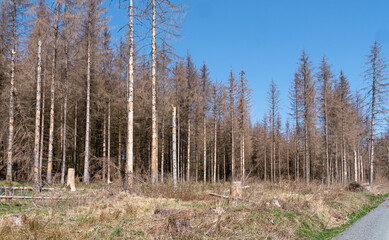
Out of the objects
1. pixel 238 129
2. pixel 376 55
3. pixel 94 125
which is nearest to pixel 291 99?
pixel 238 129

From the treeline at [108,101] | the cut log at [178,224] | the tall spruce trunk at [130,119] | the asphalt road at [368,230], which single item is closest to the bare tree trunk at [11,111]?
the treeline at [108,101]

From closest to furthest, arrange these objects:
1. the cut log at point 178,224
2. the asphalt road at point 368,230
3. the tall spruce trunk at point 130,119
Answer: the cut log at point 178,224 → the asphalt road at point 368,230 → the tall spruce trunk at point 130,119

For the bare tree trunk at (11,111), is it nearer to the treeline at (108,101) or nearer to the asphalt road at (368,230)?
the treeline at (108,101)

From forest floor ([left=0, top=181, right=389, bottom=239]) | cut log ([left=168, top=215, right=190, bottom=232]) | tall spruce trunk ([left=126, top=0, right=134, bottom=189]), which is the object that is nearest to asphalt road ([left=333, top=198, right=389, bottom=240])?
forest floor ([left=0, top=181, right=389, bottom=239])

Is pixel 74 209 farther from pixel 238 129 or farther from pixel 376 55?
pixel 376 55

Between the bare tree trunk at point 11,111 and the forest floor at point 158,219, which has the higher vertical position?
the bare tree trunk at point 11,111

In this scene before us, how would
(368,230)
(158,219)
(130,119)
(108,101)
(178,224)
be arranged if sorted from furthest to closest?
(108,101) → (130,119) → (368,230) → (158,219) → (178,224)

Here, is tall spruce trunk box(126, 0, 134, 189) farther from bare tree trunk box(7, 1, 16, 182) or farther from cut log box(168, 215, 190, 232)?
bare tree trunk box(7, 1, 16, 182)

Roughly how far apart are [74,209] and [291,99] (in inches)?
984

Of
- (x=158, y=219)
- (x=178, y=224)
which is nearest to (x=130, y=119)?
(x=158, y=219)

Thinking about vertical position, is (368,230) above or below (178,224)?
below

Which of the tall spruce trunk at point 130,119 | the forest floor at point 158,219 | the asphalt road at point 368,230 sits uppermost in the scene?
the tall spruce trunk at point 130,119

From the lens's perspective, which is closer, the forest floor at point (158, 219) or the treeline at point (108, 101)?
the forest floor at point (158, 219)

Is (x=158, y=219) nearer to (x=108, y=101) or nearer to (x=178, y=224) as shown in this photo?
(x=178, y=224)
